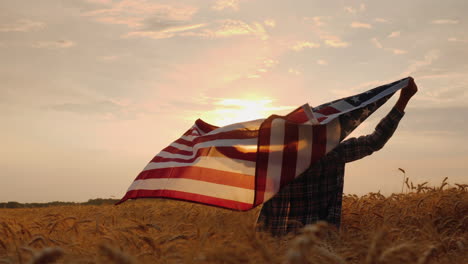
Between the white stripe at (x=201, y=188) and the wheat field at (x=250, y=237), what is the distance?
0.19 m

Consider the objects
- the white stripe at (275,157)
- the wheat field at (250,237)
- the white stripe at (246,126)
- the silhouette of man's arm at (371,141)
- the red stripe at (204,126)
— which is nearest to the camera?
the wheat field at (250,237)

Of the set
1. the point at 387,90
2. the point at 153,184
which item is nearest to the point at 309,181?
the point at 387,90

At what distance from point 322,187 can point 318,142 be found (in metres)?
0.49

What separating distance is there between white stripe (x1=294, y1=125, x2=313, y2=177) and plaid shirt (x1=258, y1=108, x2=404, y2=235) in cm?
22

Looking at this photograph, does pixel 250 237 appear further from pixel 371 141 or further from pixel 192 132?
pixel 192 132

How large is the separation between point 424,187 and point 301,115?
257 cm

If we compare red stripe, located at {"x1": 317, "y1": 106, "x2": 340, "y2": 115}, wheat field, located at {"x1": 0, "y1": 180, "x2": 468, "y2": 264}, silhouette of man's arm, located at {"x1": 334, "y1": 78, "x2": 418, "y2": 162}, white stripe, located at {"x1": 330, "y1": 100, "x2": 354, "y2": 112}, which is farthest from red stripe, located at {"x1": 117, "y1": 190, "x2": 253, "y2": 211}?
white stripe, located at {"x1": 330, "y1": 100, "x2": 354, "y2": 112}

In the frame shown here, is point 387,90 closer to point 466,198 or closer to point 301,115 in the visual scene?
point 301,115

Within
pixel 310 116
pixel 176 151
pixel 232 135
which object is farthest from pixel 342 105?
pixel 176 151

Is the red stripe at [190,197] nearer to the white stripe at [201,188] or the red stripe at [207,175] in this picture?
the white stripe at [201,188]

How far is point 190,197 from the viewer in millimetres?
4336

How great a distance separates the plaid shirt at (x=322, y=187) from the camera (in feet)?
13.2

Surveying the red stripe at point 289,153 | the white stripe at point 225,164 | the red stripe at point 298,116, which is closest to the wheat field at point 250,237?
the white stripe at point 225,164

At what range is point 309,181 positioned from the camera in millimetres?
4043
